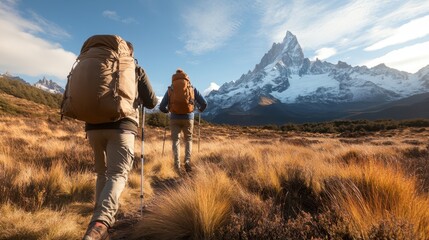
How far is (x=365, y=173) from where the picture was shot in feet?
12.7

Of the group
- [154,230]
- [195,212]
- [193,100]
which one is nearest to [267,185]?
[195,212]

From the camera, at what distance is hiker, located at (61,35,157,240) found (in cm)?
298

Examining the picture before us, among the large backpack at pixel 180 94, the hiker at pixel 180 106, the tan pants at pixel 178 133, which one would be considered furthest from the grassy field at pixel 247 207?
the large backpack at pixel 180 94

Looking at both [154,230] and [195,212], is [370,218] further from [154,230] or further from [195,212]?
[154,230]

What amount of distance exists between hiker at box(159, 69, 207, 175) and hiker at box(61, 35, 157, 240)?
138 inches

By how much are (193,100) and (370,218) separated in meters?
5.23

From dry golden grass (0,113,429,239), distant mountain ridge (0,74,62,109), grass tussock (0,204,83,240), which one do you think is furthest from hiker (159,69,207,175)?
distant mountain ridge (0,74,62,109)

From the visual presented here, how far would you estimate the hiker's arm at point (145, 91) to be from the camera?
375 cm

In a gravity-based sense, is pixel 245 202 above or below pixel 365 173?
below

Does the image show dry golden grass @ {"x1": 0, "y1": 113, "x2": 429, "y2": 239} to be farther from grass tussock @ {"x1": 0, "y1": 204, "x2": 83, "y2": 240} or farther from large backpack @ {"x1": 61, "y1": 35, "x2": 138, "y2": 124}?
large backpack @ {"x1": 61, "y1": 35, "x2": 138, "y2": 124}

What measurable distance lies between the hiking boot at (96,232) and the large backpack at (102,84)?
1034 mm

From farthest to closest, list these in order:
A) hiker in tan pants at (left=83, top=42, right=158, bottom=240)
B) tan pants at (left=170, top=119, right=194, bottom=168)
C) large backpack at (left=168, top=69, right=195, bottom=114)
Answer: tan pants at (left=170, top=119, right=194, bottom=168) < large backpack at (left=168, top=69, right=195, bottom=114) < hiker in tan pants at (left=83, top=42, right=158, bottom=240)

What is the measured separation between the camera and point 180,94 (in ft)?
23.2

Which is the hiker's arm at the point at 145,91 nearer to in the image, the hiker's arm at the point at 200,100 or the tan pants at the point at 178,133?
the tan pants at the point at 178,133
